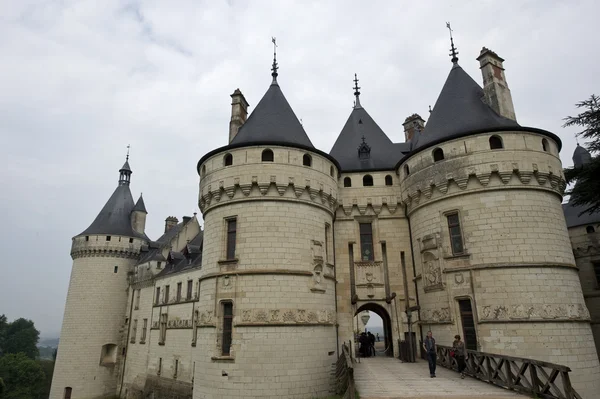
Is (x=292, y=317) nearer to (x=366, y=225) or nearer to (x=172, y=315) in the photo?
(x=366, y=225)

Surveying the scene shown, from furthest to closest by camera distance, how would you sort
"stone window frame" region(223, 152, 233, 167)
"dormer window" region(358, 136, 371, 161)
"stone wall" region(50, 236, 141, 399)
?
"stone wall" region(50, 236, 141, 399)
"dormer window" region(358, 136, 371, 161)
"stone window frame" region(223, 152, 233, 167)

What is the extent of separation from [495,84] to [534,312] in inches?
373

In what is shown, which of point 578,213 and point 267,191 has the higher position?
point 578,213

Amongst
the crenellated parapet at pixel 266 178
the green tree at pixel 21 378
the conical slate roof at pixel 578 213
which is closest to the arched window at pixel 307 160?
the crenellated parapet at pixel 266 178

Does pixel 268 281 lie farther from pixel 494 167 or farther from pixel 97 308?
pixel 97 308

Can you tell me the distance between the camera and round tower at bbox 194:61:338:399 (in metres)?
12.7

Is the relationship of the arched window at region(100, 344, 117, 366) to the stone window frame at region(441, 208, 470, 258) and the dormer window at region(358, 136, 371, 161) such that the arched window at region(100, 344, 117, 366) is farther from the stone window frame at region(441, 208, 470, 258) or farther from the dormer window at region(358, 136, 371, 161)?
the stone window frame at region(441, 208, 470, 258)

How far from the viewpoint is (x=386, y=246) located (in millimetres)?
17422

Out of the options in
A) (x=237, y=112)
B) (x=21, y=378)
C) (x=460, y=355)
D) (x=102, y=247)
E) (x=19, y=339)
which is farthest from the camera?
(x=19, y=339)

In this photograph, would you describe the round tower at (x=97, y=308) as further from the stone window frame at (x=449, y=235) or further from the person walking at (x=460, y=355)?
the person walking at (x=460, y=355)

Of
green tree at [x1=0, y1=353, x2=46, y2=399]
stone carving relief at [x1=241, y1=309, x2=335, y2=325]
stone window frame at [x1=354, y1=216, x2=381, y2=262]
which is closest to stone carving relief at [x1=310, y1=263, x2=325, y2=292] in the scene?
stone carving relief at [x1=241, y1=309, x2=335, y2=325]

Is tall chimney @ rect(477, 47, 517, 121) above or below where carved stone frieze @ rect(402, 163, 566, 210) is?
above

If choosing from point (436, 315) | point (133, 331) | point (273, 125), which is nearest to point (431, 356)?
point (436, 315)

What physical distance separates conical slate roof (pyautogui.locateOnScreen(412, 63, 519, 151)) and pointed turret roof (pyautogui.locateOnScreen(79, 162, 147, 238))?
28223mm
